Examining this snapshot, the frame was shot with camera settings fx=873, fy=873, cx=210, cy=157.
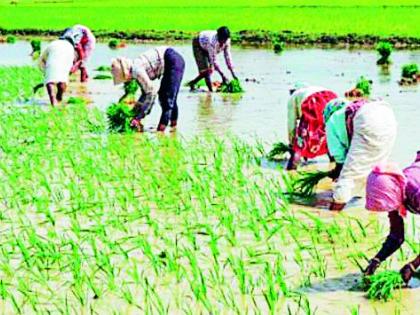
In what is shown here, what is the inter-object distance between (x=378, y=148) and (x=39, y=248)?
269 cm

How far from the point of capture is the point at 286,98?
14273 mm

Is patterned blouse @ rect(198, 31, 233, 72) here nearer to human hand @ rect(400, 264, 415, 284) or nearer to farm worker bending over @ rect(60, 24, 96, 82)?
farm worker bending over @ rect(60, 24, 96, 82)

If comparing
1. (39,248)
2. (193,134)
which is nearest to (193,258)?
(39,248)

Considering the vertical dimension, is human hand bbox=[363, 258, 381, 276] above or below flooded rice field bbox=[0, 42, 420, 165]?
above

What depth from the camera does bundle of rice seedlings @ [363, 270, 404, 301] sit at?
4750mm

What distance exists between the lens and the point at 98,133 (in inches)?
419

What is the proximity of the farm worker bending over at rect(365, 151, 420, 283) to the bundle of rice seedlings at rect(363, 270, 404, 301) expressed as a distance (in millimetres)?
69

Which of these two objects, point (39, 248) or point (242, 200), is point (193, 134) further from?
point (39, 248)

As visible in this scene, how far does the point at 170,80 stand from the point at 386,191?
6.13m

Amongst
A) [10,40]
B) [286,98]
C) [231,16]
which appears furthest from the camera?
[231,16]

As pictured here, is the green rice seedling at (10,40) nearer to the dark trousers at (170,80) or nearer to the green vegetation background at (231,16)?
the green vegetation background at (231,16)

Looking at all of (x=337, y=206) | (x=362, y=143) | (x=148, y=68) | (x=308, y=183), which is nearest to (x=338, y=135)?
(x=362, y=143)

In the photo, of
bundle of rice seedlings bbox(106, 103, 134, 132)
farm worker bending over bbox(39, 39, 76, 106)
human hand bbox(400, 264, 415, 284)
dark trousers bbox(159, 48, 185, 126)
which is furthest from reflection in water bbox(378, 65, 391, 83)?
human hand bbox(400, 264, 415, 284)

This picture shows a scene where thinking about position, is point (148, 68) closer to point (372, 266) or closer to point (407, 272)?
point (372, 266)
